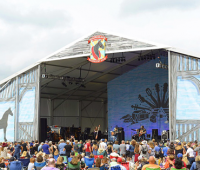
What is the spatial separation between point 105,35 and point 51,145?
791cm

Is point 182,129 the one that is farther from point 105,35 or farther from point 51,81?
point 51,81

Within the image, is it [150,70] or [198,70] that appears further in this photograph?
[150,70]

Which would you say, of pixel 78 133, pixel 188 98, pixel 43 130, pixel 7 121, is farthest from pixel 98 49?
pixel 78 133

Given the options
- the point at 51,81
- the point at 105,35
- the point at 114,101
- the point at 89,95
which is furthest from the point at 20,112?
the point at 89,95

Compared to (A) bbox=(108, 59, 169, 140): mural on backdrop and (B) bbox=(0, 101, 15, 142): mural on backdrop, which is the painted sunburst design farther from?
(B) bbox=(0, 101, 15, 142): mural on backdrop

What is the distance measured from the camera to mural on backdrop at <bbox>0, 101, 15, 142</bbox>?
2123 cm

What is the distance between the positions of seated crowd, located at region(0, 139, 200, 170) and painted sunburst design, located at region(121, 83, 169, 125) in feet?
34.2

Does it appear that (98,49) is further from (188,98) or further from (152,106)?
(152,106)

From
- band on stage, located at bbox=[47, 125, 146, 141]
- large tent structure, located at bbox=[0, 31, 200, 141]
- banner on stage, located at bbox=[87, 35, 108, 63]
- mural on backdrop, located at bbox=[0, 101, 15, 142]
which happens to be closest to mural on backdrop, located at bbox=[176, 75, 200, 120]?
large tent structure, located at bbox=[0, 31, 200, 141]

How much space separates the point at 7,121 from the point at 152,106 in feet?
36.2

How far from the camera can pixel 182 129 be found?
15953mm

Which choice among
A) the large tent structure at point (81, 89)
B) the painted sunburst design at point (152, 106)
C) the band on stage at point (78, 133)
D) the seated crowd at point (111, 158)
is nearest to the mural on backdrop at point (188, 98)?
the large tent structure at point (81, 89)

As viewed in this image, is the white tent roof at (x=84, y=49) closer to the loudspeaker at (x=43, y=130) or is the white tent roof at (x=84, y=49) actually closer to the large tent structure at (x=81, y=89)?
the large tent structure at (x=81, y=89)

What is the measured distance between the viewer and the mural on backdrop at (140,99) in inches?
981
